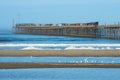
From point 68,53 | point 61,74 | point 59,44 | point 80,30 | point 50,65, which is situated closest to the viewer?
point 61,74

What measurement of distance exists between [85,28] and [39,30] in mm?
26058

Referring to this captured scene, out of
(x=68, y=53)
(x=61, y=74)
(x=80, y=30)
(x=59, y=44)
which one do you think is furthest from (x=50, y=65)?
(x=80, y=30)

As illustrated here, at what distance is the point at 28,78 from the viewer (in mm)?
23469

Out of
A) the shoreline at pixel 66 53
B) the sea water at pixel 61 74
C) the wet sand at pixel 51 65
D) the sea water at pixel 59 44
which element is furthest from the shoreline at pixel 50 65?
the sea water at pixel 59 44

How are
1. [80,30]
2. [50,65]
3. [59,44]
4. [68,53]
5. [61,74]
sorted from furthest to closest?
[80,30]
[59,44]
[68,53]
[50,65]
[61,74]

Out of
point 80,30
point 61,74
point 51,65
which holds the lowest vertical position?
point 61,74

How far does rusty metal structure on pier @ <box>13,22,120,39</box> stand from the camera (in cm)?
6888

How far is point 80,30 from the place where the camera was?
274 feet

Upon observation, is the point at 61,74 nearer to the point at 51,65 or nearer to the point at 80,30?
the point at 51,65

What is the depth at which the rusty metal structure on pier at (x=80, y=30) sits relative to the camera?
68881 millimetres

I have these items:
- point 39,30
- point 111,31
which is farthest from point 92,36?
point 39,30

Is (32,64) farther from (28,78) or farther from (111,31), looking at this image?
(111,31)

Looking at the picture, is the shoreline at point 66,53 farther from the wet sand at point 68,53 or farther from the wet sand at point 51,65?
the wet sand at point 51,65

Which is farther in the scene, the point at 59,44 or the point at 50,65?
the point at 59,44
